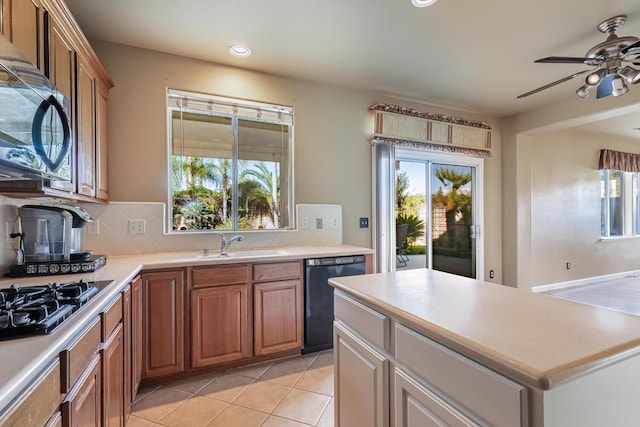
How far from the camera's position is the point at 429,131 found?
384 centimetres

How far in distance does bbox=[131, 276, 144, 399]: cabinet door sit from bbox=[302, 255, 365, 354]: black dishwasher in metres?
1.26

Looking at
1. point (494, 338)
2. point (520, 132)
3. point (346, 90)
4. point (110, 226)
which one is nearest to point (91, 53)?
point (110, 226)

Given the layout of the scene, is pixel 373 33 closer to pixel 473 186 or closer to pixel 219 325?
pixel 219 325

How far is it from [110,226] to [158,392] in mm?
1380

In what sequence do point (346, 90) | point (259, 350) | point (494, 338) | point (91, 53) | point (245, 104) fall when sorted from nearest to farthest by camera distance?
point (494, 338) < point (91, 53) < point (259, 350) < point (245, 104) < point (346, 90)

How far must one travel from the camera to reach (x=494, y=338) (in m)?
0.80

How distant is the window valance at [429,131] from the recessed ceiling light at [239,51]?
1.55m

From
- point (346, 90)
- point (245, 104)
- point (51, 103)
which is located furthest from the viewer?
point (346, 90)

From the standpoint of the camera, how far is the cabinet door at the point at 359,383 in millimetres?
1132

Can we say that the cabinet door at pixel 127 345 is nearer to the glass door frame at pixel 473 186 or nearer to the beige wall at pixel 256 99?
the beige wall at pixel 256 99

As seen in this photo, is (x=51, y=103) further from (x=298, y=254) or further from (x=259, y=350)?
(x=259, y=350)

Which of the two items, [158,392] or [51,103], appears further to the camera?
[158,392]

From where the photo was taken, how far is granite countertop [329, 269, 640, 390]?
0.68 metres

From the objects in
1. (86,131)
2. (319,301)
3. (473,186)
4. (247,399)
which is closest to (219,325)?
(247,399)
